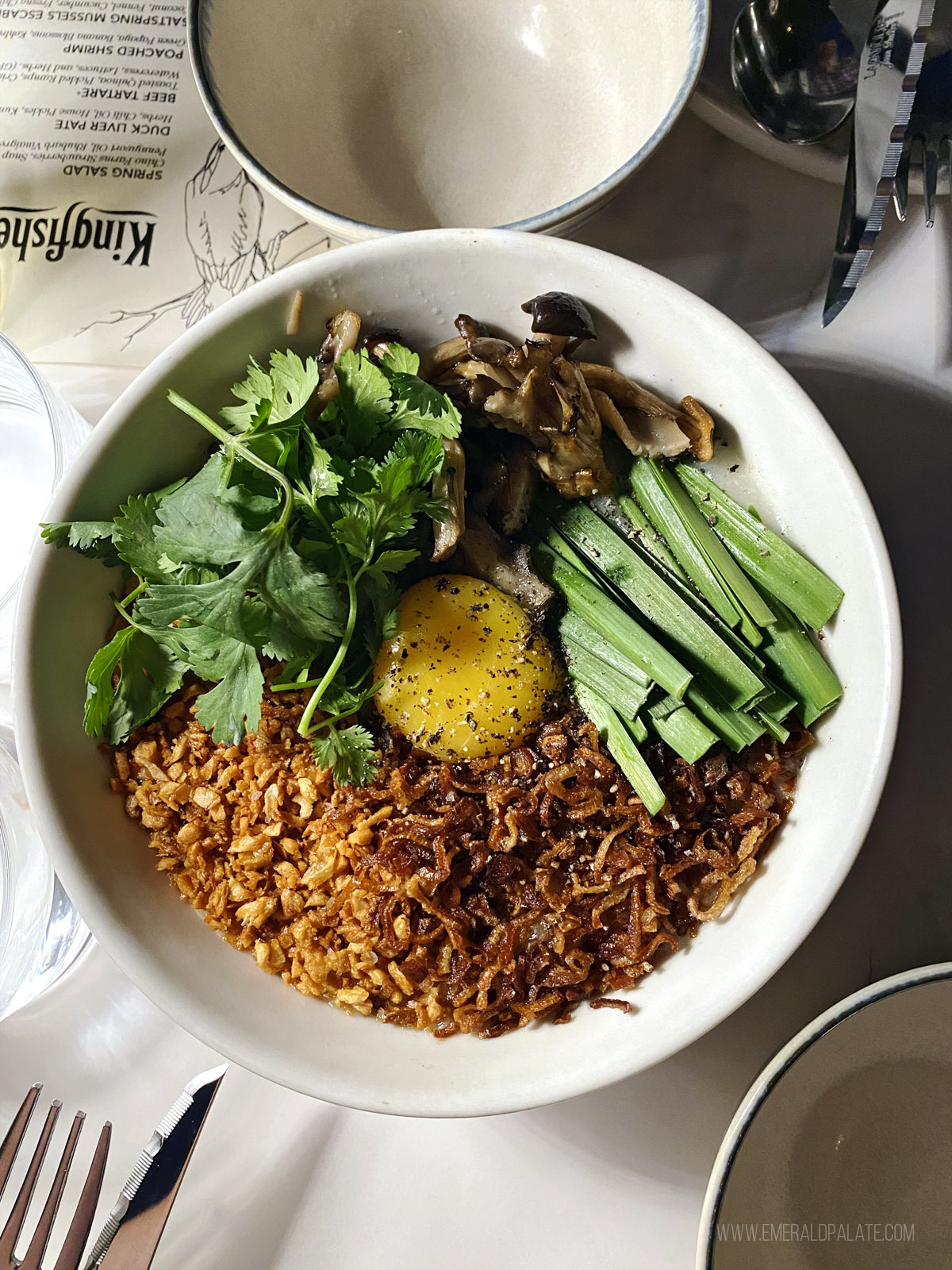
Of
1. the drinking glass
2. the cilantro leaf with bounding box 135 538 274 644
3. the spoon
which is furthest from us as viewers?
the drinking glass

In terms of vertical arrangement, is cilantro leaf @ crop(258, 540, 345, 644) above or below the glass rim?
above

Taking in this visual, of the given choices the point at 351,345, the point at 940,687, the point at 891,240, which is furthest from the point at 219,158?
the point at 940,687

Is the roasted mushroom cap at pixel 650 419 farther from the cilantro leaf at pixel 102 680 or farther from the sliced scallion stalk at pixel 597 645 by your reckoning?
the cilantro leaf at pixel 102 680

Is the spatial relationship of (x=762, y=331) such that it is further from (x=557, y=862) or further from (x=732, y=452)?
(x=557, y=862)

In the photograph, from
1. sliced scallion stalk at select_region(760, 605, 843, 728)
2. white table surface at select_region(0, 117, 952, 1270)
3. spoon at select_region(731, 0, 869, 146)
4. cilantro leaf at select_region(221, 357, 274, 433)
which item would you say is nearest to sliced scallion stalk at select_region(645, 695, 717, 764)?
sliced scallion stalk at select_region(760, 605, 843, 728)

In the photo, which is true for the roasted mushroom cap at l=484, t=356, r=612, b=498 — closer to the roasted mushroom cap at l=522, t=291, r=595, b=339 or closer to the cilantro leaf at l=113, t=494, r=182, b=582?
the roasted mushroom cap at l=522, t=291, r=595, b=339

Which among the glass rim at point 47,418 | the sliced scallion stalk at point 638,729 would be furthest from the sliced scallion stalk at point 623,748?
the glass rim at point 47,418

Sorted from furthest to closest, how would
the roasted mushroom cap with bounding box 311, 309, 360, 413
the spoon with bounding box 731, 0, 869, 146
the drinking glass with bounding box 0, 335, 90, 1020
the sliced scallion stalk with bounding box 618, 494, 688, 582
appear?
the drinking glass with bounding box 0, 335, 90, 1020 < the spoon with bounding box 731, 0, 869, 146 < the sliced scallion stalk with bounding box 618, 494, 688, 582 < the roasted mushroom cap with bounding box 311, 309, 360, 413
